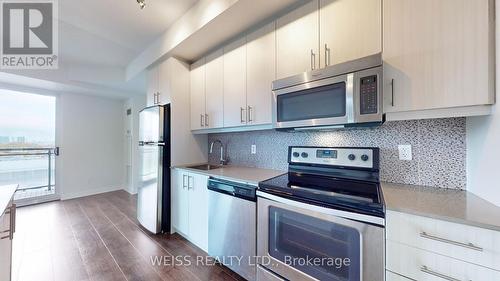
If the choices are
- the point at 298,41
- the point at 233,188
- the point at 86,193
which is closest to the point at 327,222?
the point at 233,188

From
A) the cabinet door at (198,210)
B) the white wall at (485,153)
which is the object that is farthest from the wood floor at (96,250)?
the white wall at (485,153)

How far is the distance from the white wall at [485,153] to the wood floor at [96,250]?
6.07 feet

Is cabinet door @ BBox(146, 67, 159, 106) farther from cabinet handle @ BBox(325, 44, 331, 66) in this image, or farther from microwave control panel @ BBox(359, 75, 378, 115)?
microwave control panel @ BBox(359, 75, 378, 115)

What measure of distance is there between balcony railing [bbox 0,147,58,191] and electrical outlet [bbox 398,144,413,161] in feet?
19.3

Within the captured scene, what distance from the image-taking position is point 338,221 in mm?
1133

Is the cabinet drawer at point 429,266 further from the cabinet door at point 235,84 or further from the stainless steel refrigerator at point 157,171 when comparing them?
the stainless steel refrigerator at point 157,171

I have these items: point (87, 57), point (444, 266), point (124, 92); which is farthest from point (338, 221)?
point (124, 92)

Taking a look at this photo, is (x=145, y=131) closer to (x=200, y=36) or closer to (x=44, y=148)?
(x=200, y=36)

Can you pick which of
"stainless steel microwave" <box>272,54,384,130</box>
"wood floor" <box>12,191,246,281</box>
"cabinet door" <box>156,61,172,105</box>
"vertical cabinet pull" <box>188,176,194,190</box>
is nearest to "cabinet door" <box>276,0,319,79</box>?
"stainless steel microwave" <box>272,54,384,130</box>

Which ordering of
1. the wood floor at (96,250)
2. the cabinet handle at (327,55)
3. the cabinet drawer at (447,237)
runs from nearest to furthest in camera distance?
the cabinet drawer at (447,237)
the cabinet handle at (327,55)
the wood floor at (96,250)

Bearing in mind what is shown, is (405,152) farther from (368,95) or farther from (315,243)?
(315,243)

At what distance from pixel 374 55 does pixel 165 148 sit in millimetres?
2407

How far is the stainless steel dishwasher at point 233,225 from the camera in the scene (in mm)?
1607

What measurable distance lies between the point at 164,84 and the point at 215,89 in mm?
839
